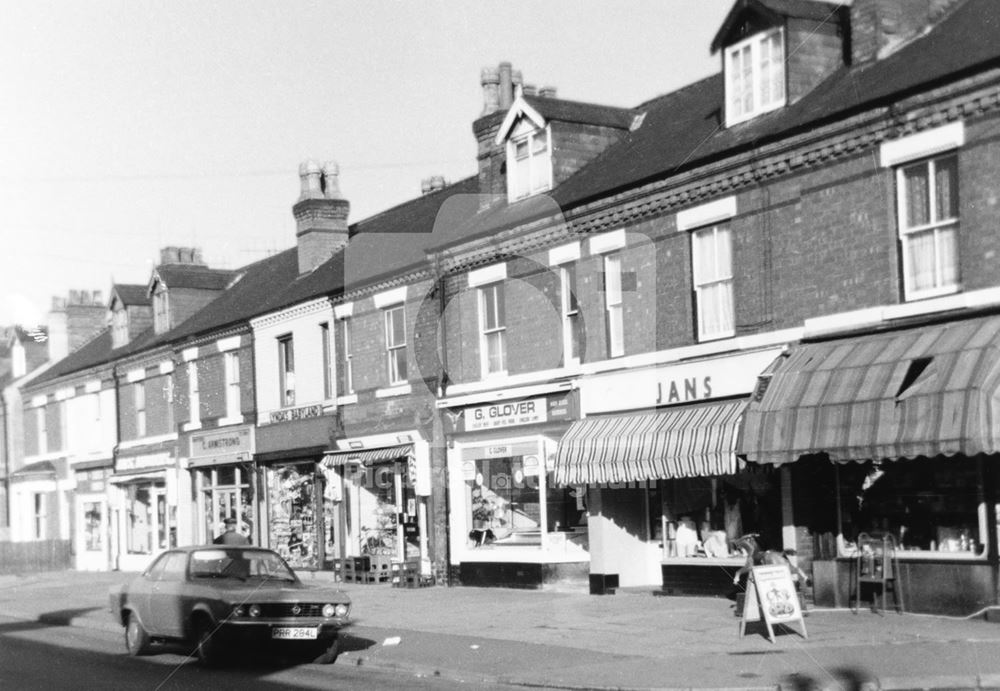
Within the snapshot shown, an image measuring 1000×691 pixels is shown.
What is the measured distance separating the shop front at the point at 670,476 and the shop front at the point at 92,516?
2461 centimetres

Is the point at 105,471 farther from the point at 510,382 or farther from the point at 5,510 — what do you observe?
the point at 510,382

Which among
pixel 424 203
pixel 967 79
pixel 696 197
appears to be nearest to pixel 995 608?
pixel 967 79

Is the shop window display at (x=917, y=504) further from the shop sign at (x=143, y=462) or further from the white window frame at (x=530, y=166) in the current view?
the shop sign at (x=143, y=462)

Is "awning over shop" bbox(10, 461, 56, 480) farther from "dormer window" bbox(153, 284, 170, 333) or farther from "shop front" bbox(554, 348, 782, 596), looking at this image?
"shop front" bbox(554, 348, 782, 596)

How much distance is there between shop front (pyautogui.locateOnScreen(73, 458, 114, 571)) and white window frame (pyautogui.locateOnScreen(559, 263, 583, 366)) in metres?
23.7

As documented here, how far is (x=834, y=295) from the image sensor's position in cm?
1905

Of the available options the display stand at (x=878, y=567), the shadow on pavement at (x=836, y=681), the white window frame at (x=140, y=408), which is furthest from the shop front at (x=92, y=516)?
the shadow on pavement at (x=836, y=681)

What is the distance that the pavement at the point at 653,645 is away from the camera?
13.5 m

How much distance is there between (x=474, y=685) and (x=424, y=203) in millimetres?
20555

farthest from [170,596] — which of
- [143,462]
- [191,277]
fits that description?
[191,277]

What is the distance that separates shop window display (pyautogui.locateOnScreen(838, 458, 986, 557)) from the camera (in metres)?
17.6

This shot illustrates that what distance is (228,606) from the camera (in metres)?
16.4

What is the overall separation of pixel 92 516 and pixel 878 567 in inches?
1305

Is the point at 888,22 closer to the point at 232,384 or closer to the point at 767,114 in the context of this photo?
the point at 767,114
